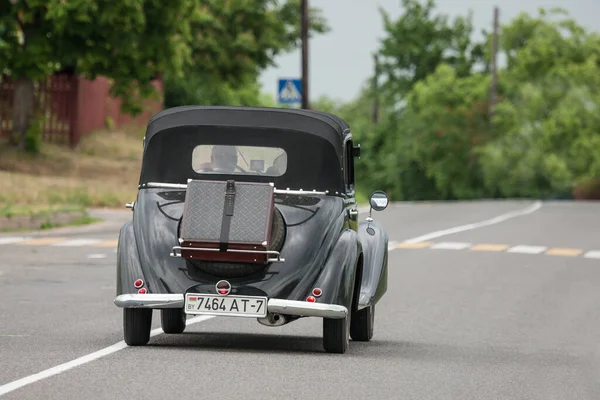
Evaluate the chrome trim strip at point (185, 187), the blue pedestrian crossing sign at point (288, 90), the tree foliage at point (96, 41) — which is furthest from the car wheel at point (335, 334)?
the blue pedestrian crossing sign at point (288, 90)

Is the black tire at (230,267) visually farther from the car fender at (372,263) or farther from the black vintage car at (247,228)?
the car fender at (372,263)

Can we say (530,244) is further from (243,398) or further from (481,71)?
(481,71)

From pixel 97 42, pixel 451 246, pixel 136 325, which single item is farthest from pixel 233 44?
pixel 136 325

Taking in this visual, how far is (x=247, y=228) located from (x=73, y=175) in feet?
106

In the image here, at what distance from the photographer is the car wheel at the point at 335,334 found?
39.1 ft

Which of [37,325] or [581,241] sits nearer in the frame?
[37,325]

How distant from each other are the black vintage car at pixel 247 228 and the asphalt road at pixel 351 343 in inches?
15.1

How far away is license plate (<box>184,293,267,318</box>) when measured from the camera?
11430 mm

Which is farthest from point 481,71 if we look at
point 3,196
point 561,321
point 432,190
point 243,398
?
point 243,398

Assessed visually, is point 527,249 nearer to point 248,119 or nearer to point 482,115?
point 248,119

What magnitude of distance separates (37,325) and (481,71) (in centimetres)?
10308

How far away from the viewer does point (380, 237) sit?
13305mm

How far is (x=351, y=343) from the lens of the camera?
1324 cm

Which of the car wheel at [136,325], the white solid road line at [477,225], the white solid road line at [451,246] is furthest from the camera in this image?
the white solid road line at [477,225]
